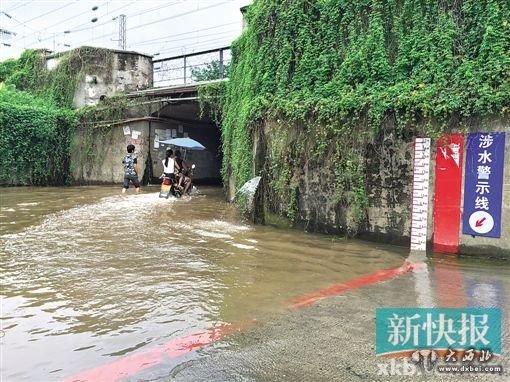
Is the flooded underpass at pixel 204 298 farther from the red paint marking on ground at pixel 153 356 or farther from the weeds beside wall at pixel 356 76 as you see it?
the weeds beside wall at pixel 356 76

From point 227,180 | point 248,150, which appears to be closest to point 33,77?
point 227,180

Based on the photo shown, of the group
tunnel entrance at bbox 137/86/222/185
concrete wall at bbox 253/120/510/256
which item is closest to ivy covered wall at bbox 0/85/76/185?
tunnel entrance at bbox 137/86/222/185

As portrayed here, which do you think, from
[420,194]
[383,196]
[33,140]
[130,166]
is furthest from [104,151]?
[420,194]

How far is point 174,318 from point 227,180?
9863mm

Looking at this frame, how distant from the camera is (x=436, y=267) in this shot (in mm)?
6832

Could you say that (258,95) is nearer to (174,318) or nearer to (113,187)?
(174,318)

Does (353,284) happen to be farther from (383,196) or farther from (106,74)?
(106,74)

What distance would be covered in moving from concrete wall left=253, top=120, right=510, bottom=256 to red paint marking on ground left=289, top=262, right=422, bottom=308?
1.27 metres

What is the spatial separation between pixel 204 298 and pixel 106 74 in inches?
738

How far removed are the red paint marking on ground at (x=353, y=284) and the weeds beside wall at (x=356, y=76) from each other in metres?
2.04

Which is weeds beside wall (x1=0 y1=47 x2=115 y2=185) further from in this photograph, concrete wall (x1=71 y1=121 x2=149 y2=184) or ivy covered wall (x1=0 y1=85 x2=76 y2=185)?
concrete wall (x1=71 y1=121 x2=149 y2=184)

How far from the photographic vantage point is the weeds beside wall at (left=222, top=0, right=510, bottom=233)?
7.33 m

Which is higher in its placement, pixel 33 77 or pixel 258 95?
pixel 33 77

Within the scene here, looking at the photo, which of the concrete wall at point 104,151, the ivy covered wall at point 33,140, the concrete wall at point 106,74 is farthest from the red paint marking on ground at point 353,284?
the ivy covered wall at point 33,140
